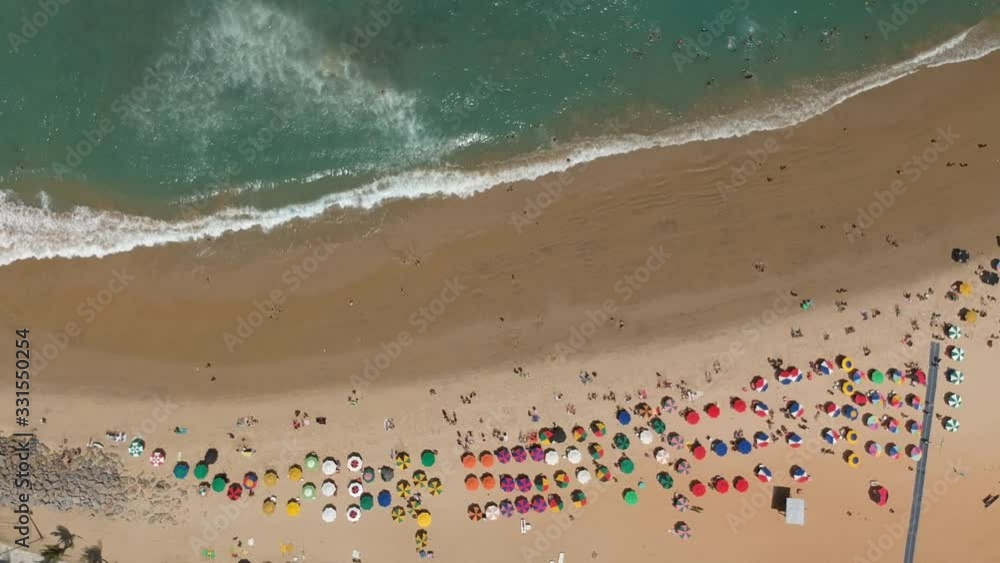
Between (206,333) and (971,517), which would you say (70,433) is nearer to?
(206,333)

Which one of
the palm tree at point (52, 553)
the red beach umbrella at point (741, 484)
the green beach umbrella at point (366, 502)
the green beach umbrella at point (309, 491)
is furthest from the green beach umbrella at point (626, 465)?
the palm tree at point (52, 553)

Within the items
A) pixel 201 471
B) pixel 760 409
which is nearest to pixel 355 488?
pixel 201 471

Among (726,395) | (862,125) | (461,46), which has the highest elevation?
(461,46)

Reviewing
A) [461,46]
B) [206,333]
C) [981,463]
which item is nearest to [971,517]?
[981,463]

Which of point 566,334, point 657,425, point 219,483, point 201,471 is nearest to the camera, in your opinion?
point 219,483

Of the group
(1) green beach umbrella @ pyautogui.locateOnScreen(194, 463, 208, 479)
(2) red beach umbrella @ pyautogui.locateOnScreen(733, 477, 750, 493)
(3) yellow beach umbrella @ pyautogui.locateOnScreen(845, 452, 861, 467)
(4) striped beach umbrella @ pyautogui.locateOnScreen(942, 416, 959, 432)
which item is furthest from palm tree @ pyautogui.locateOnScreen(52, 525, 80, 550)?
(4) striped beach umbrella @ pyautogui.locateOnScreen(942, 416, 959, 432)

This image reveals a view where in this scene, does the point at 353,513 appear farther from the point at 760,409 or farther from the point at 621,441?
the point at 760,409

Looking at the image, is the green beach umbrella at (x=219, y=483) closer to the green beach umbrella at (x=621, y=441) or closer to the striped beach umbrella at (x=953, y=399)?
the green beach umbrella at (x=621, y=441)

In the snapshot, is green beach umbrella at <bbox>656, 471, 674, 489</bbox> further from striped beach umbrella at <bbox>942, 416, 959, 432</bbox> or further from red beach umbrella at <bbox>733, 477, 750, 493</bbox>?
striped beach umbrella at <bbox>942, 416, 959, 432</bbox>
